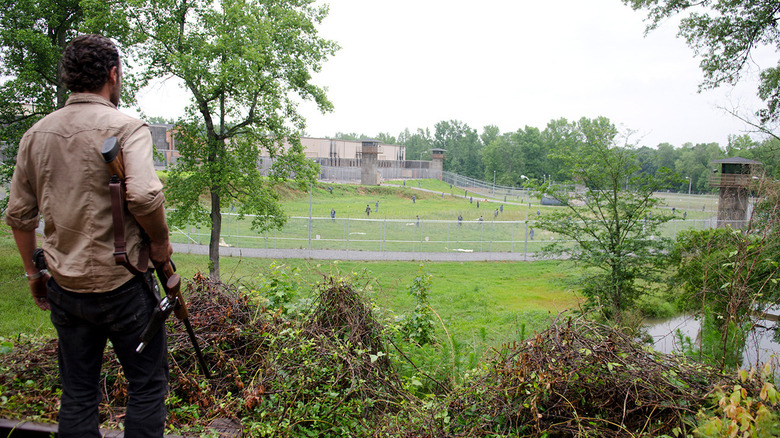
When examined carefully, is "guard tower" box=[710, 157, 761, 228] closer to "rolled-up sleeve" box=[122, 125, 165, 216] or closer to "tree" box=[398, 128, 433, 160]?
"rolled-up sleeve" box=[122, 125, 165, 216]

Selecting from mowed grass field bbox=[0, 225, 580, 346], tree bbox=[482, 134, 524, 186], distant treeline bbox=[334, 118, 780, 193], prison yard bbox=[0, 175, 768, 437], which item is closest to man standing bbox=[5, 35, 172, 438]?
prison yard bbox=[0, 175, 768, 437]

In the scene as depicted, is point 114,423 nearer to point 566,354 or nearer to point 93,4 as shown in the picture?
point 566,354

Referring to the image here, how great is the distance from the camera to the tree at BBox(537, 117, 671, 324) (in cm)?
1198

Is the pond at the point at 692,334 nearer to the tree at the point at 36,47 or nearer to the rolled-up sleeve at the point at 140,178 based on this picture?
the rolled-up sleeve at the point at 140,178

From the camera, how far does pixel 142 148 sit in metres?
2.45

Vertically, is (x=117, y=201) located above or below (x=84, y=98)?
below

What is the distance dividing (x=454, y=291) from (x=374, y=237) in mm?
14231

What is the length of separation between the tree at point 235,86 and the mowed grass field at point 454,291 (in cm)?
289

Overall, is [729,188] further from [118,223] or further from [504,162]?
[504,162]

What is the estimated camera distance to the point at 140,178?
7.73ft

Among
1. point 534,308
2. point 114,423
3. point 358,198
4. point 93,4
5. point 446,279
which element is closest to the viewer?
point 114,423

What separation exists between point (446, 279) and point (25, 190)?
1853cm

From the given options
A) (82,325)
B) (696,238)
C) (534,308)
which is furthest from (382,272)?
(82,325)

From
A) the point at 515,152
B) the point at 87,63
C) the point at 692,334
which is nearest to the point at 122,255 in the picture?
the point at 87,63
